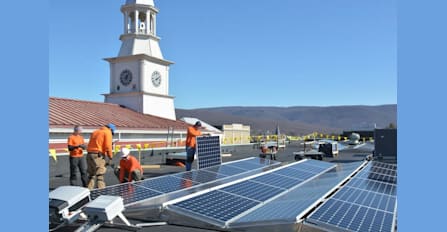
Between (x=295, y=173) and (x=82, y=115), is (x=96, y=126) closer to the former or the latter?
(x=82, y=115)

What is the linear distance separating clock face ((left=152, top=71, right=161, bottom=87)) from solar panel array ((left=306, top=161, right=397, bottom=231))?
99.6 feet

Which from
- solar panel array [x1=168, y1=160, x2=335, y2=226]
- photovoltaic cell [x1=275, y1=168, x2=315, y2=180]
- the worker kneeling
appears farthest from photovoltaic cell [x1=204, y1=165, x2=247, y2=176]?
the worker kneeling

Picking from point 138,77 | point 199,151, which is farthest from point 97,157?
point 138,77

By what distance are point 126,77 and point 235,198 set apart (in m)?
31.4

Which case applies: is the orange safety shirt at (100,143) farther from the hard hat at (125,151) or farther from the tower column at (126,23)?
the tower column at (126,23)

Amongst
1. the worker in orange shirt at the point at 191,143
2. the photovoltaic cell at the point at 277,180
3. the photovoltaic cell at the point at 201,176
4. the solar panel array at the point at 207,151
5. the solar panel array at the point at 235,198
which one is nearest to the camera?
the solar panel array at the point at 235,198

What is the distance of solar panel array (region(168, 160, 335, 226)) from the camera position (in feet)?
15.9

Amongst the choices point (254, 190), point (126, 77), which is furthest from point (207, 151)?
point (126, 77)

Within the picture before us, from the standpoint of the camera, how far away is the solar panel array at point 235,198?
191 inches

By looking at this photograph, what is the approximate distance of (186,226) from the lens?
4.86 m

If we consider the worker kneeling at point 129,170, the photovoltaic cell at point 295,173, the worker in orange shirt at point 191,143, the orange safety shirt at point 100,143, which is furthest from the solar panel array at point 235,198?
the worker in orange shirt at point 191,143

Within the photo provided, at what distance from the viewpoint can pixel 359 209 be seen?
4.80 metres

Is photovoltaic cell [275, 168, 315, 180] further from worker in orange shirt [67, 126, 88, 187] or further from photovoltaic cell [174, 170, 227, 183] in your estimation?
worker in orange shirt [67, 126, 88, 187]

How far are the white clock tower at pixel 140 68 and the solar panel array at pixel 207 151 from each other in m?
23.5
